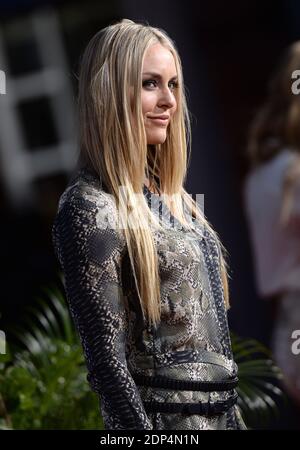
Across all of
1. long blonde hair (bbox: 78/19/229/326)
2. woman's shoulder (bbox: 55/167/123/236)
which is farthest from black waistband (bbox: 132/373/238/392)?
woman's shoulder (bbox: 55/167/123/236)

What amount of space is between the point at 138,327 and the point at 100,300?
0.12 meters

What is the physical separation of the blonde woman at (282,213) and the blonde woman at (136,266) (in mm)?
2178

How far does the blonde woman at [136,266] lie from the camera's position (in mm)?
2463

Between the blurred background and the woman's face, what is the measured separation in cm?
336

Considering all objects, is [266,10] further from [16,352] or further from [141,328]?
[141,328]

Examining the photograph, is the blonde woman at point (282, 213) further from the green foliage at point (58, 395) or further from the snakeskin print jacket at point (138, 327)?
the snakeskin print jacket at point (138, 327)

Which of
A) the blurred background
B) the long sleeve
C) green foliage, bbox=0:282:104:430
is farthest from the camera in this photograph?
the blurred background

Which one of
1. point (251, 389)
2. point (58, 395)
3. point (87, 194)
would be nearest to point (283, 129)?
point (251, 389)

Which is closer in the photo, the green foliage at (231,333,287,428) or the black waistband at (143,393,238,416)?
the black waistband at (143,393,238,416)

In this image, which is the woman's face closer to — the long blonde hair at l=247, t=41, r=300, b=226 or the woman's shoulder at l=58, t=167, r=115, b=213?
the woman's shoulder at l=58, t=167, r=115, b=213

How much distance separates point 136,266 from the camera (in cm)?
248

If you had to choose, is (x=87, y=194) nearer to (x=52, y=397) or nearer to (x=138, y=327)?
(x=138, y=327)

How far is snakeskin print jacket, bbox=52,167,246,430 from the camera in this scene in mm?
2457
